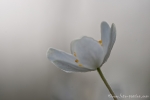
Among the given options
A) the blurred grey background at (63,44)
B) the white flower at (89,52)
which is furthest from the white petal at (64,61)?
the blurred grey background at (63,44)

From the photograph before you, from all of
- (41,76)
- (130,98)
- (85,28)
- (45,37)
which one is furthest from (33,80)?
(130,98)

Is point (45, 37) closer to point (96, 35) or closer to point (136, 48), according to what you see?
point (96, 35)

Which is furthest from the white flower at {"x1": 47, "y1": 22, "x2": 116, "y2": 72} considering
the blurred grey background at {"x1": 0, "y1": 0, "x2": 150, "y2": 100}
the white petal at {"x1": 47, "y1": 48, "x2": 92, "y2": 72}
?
the blurred grey background at {"x1": 0, "y1": 0, "x2": 150, "y2": 100}

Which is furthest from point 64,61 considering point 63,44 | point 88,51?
point 63,44

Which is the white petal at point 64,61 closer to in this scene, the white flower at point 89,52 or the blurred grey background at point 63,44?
the white flower at point 89,52

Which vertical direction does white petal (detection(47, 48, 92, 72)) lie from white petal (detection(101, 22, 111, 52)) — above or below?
below

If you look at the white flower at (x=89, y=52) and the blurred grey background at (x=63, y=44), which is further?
the blurred grey background at (x=63, y=44)

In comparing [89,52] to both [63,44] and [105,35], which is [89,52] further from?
[63,44]

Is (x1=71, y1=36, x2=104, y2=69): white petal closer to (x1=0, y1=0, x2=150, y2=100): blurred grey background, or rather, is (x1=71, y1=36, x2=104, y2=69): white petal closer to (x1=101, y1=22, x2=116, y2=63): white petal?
(x1=101, y1=22, x2=116, y2=63): white petal
